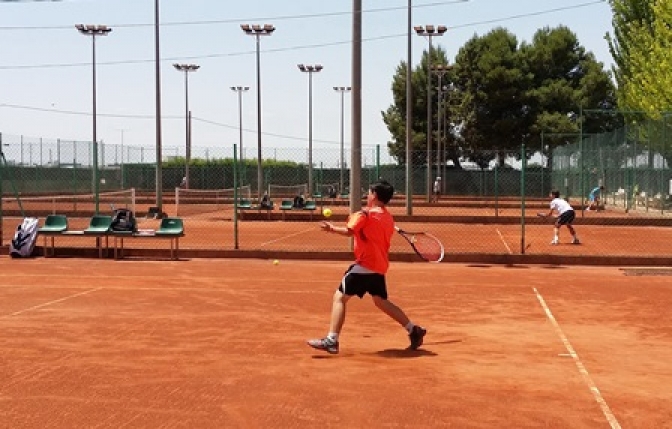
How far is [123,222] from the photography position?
17.7 metres

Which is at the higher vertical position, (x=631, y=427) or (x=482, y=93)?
(x=482, y=93)

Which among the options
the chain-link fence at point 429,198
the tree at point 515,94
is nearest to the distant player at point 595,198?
the chain-link fence at point 429,198

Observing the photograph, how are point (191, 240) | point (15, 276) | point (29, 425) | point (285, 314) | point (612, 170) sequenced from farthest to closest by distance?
point (612, 170)
point (191, 240)
point (15, 276)
point (285, 314)
point (29, 425)

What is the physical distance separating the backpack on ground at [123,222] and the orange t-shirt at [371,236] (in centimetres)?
1074

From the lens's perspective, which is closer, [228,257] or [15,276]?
[15,276]

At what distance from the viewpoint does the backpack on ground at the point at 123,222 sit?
17.6 metres

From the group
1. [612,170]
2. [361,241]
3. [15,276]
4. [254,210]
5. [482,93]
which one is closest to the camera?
[361,241]

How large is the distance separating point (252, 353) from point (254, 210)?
1030 inches

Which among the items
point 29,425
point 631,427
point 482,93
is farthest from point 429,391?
point 482,93

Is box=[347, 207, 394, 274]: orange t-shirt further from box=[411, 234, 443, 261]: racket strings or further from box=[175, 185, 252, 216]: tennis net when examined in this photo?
box=[175, 185, 252, 216]: tennis net

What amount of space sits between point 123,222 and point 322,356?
426 inches

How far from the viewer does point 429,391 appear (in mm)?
6613

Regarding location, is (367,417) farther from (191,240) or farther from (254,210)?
(254,210)

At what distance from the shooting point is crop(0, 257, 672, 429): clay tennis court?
5977 millimetres
